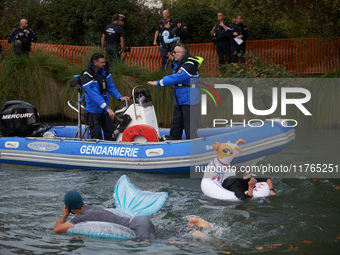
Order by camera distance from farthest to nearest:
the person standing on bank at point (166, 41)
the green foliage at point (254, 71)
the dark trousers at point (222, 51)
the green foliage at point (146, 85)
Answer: the dark trousers at point (222, 51) → the person standing on bank at point (166, 41) → the green foliage at point (146, 85) → the green foliage at point (254, 71)

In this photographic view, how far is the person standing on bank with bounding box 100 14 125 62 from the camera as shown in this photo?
45.5 ft

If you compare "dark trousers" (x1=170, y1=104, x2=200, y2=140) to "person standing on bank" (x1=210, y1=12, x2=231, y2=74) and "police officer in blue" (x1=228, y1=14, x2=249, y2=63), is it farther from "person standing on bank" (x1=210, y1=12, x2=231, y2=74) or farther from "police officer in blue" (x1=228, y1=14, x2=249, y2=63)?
"police officer in blue" (x1=228, y1=14, x2=249, y2=63)

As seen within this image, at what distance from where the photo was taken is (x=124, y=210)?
268 inches

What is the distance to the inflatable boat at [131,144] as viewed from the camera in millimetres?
8977

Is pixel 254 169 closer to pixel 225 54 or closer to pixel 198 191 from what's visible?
pixel 198 191

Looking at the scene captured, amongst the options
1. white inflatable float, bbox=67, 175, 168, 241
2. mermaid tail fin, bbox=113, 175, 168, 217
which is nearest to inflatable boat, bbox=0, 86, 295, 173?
white inflatable float, bbox=67, 175, 168, 241

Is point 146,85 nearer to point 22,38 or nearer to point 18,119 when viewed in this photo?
point 22,38

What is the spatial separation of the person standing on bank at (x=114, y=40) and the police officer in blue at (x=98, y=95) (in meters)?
4.35

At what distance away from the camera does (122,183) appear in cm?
726

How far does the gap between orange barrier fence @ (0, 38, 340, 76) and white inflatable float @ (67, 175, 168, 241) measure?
8252mm

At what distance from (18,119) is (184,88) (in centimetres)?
335

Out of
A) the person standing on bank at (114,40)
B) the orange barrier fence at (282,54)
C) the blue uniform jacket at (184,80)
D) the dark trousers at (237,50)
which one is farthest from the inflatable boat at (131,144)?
the orange barrier fence at (282,54)

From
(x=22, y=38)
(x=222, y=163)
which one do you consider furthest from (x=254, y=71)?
(x=22, y=38)

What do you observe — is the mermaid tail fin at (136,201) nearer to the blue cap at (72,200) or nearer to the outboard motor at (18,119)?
the blue cap at (72,200)
